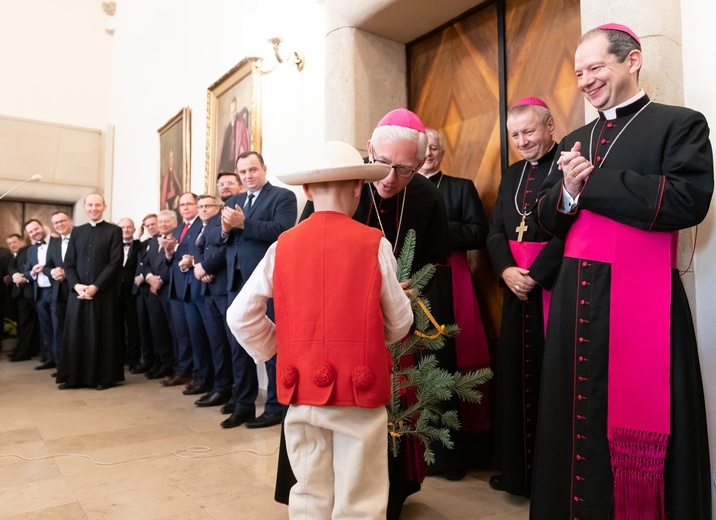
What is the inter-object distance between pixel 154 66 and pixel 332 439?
947cm

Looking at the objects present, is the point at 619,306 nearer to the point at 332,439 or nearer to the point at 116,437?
the point at 332,439

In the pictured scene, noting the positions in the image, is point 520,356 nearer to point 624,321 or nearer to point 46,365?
point 624,321

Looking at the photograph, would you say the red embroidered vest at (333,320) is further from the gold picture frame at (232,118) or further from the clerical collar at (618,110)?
the gold picture frame at (232,118)

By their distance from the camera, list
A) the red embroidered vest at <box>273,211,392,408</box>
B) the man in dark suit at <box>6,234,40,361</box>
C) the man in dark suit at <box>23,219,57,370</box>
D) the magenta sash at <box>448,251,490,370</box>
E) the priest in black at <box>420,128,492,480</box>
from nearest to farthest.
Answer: the red embroidered vest at <box>273,211,392,408</box> < the priest in black at <box>420,128,492,480</box> < the magenta sash at <box>448,251,490,370</box> < the man in dark suit at <box>23,219,57,370</box> < the man in dark suit at <box>6,234,40,361</box>

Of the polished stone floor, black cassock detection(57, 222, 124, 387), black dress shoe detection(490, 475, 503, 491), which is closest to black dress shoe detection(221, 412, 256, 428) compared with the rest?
the polished stone floor

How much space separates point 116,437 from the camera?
13.8ft

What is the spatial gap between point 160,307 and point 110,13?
896 cm

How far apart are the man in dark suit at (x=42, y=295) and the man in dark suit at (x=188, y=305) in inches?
109

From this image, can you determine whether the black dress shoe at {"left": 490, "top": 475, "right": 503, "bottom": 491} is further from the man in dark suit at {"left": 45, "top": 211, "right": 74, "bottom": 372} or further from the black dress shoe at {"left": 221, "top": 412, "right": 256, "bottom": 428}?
the man in dark suit at {"left": 45, "top": 211, "right": 74, "bottom": 372}

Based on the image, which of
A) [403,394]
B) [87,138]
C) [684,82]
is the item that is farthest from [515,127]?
[87,138]

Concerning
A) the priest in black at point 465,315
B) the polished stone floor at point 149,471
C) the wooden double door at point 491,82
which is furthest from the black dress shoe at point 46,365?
the priest in black at point 465,315

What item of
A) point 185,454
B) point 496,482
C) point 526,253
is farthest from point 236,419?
point 526,253

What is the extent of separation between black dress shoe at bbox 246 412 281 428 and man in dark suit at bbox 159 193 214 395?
4.84ft

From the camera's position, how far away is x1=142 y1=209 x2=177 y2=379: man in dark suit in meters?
6.87
